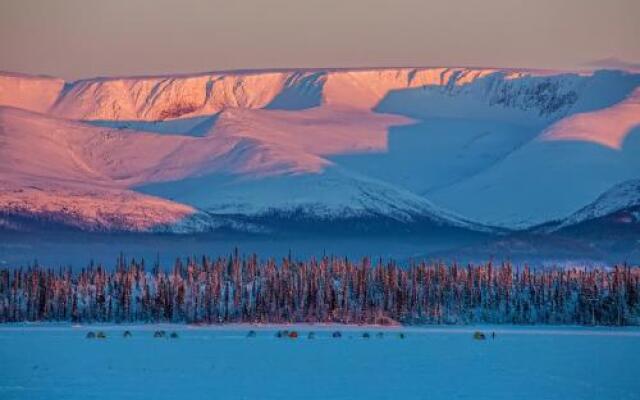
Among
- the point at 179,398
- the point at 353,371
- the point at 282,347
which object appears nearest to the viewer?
the point at 179,398

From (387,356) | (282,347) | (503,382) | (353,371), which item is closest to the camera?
(503,382)

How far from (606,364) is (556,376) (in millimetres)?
13995

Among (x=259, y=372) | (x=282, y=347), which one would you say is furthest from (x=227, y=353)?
(x=259, y=372)

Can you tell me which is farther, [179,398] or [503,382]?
[503,382]

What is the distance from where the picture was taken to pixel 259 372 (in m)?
154

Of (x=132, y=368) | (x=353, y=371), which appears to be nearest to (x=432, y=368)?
(x=353, y=371)

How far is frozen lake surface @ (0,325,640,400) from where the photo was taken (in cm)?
13600

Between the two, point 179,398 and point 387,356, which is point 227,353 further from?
point 179,398

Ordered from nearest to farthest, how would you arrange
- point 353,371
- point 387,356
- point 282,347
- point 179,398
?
point 179,398 < point 353,371 < point 387,356 < point 282,347

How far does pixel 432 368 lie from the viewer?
159250 millimetres

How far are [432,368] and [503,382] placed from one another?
15.0m

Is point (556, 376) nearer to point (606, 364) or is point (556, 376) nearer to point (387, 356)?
point (606, 364)

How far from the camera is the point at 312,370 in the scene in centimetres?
15600

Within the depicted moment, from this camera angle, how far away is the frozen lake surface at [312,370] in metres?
136
